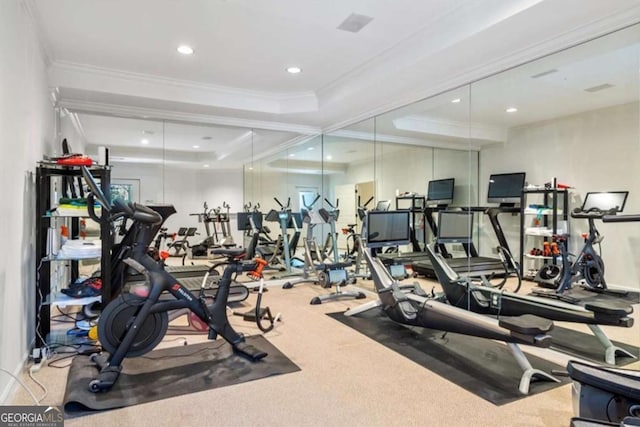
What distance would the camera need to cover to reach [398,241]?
4.84 metres

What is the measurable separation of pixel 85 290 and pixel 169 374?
1227 millimetres

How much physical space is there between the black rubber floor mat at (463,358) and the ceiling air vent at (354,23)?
284 cm

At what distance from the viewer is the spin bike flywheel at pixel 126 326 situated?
276 centimetres

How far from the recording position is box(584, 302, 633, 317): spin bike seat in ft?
9.55

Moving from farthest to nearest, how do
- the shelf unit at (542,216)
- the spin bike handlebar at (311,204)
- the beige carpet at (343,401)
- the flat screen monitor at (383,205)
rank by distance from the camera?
the spin bike handlebar at (311,204), the flat screen monitor at (383,205), the shelf unit at (542,216), the beige carpet at (343,401)

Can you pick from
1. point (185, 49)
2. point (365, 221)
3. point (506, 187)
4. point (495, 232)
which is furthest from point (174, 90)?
point (495, 232)

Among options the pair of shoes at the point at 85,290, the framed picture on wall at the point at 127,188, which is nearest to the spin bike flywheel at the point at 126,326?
the pair of shoes at the point at 85,290

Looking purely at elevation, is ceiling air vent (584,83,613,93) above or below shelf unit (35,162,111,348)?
above

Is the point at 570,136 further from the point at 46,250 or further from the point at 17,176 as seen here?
the point at 46,250

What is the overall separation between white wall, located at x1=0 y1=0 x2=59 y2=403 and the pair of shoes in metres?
0.27

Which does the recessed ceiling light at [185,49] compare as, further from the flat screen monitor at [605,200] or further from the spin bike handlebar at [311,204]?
the flat screen monitor at [605,200]

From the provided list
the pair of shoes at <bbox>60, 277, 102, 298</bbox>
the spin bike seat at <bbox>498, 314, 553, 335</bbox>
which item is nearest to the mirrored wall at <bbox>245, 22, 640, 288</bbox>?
the spin bike seat at <bbox>498, 314, 553, 335</bbox>

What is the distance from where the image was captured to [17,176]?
2727mm

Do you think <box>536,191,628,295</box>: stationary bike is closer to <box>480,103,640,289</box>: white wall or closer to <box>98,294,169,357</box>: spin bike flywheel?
<box>480,103,640,289</box>: white wall
